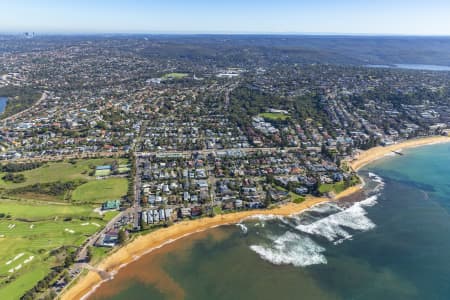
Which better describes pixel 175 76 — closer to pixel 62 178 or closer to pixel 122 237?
pixel 62 178

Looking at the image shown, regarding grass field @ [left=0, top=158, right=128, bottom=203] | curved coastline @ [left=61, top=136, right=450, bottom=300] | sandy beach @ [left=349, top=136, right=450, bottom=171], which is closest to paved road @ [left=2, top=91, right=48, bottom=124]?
grass field @ [left=0, top=158, right=128, bottom=203]

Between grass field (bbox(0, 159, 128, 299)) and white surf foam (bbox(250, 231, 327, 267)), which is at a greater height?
grass field (bbox(0, 159, 128, 299))

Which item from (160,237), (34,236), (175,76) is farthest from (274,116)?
(175,76)

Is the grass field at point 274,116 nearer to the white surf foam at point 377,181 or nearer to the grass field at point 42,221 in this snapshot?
the white surf foam at point 377,181

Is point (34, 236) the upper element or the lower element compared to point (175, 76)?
lower

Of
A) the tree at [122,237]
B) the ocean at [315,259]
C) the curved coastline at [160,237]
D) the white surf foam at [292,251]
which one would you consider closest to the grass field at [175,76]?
the curved coastline at [160,237]

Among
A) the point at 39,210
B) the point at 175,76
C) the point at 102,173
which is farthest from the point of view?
the point at 175,76

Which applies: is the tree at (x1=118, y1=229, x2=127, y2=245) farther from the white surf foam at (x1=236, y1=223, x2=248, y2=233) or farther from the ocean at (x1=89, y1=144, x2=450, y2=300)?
the white surf foam at (x1=236, y1=223, x2=248, y2=233)
